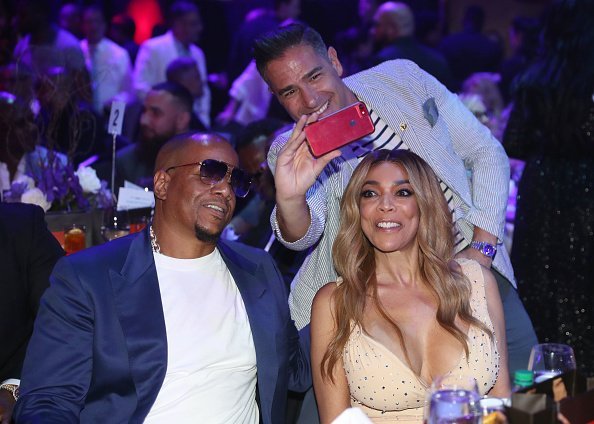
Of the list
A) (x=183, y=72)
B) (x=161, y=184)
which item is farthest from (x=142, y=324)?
(x=183, y=72)

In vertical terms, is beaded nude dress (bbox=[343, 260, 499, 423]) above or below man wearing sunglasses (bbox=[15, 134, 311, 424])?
below

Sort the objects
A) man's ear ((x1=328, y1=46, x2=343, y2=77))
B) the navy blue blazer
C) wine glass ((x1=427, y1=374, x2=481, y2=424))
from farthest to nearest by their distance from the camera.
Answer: man's ear ((x1=328, y1=46, x2=343, y2=77)) → the navy blue blazer → wine glass ((x1=427, y1=374, x2=481, y2=424))

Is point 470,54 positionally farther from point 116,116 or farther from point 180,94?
point 116,116

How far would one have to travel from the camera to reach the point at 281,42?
352 cm

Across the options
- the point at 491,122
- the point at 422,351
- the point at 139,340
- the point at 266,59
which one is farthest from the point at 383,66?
the point at 491,122

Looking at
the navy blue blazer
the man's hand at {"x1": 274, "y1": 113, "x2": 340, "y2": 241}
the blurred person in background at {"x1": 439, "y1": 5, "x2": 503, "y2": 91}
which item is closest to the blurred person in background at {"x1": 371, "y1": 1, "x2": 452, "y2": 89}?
the blurred person in background at {"x1": 439, "y1": 5, "x2": 503, "y2": 91}

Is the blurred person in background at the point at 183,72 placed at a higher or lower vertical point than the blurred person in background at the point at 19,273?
higher

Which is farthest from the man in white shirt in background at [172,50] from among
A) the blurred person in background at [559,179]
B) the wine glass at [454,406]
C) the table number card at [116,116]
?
the wine glass at [454,406]

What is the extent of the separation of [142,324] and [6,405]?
22.4 inches

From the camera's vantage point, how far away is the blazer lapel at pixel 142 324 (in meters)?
2.98

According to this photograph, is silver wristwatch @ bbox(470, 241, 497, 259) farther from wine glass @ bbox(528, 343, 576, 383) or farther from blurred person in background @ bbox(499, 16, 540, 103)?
blurred person in background @ bbox(499, 16, 540, 103)

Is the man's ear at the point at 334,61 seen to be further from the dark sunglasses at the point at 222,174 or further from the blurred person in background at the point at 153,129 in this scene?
the blurred person in background at the point at 153,129

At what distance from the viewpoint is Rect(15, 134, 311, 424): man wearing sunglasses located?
294cm

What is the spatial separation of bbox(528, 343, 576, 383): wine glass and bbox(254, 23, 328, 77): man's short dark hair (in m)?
1.54
